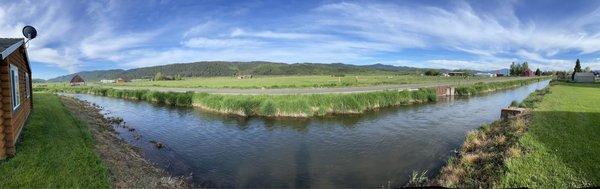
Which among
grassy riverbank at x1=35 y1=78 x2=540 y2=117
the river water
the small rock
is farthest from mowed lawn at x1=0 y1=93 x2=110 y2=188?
grassy riverbank at x1=35 y1=78 x2=540 y2=117

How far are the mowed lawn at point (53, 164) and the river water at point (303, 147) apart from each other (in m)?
3.20

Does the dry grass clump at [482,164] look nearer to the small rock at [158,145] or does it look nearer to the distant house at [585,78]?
the small rock at [158,145]

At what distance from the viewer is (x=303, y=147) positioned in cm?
1925

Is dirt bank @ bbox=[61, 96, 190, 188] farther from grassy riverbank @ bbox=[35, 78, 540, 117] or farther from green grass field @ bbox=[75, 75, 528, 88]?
green grass field @ bbox=[75, 75, 528, 88]

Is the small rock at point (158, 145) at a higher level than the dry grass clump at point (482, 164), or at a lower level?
lower

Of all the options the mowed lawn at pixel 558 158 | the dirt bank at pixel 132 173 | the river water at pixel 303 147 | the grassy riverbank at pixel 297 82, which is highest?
the grassy riverbank at pixel 297 82

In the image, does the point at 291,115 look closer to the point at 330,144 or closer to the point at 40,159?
the point at 330,144

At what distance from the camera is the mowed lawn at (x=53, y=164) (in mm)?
9609

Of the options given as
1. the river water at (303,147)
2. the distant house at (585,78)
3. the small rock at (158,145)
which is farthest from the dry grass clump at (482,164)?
the distant house at (585,78)

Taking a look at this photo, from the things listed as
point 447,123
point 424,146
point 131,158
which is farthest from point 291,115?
point 131,158

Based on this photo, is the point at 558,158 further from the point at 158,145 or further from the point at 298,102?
the point at 298,102

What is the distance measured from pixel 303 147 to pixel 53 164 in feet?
36.2

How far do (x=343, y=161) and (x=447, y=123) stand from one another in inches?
543

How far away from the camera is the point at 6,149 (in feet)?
38.5
